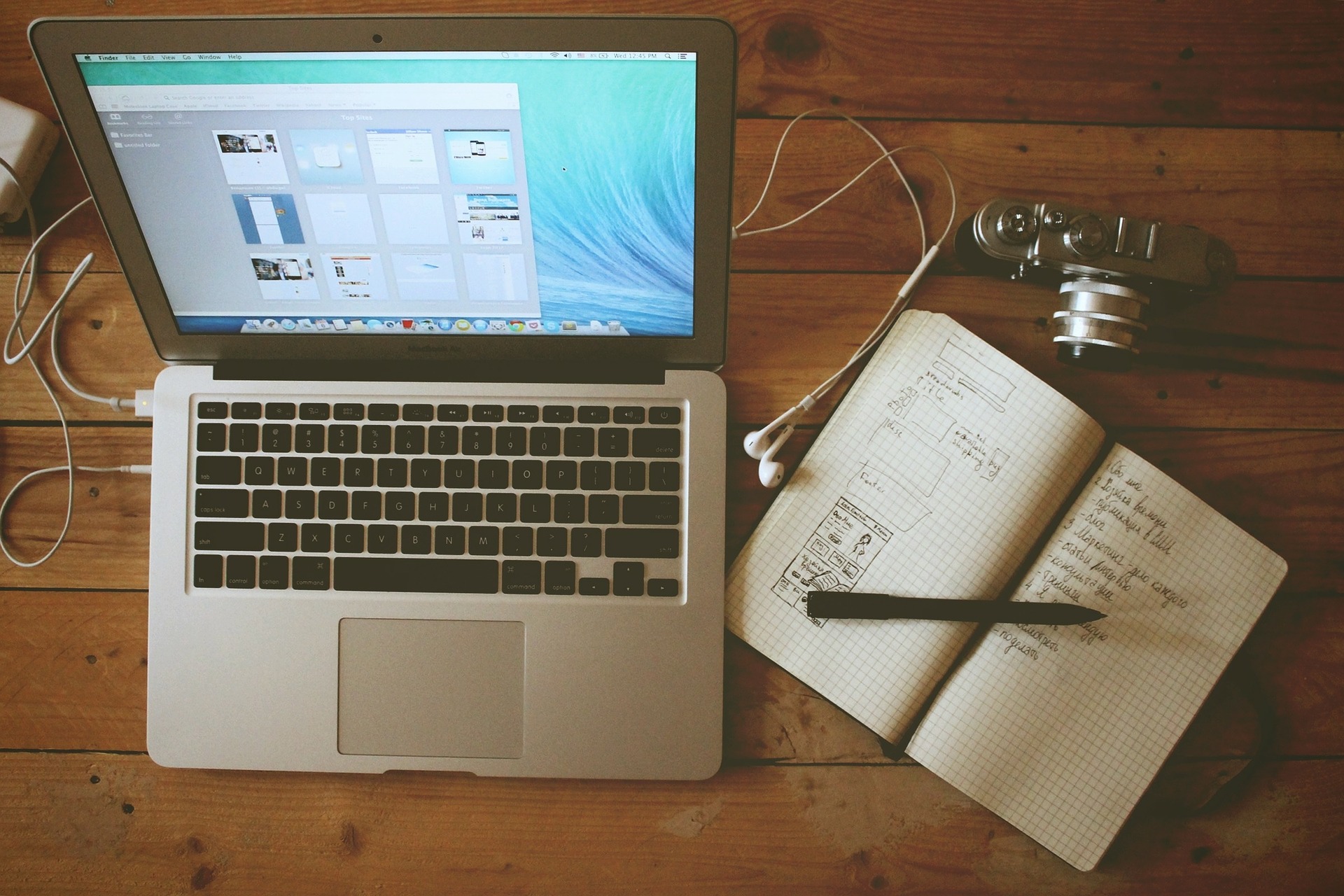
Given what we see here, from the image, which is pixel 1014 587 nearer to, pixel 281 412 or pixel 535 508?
pixel 535 508

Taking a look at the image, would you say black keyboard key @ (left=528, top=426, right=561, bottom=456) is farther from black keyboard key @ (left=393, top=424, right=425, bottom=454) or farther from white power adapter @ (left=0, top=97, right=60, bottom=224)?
white power adapter @ (left=0, top=97, right=60, bottom=224)

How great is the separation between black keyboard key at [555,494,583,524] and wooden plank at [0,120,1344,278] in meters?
0.28

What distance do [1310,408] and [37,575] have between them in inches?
46.0

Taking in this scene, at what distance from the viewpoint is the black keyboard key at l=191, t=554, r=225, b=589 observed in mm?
654

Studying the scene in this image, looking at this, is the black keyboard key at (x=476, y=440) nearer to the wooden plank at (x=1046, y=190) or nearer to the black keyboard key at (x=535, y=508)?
the black keyboard key at (x=535, y=508)

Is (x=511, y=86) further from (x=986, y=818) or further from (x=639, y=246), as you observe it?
(x=986, y=818)

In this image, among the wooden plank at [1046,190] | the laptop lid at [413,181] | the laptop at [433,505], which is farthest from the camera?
the wooden plank at [1046,190]

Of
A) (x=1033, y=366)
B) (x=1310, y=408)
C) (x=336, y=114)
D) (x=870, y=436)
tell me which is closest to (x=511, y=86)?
(x=336, y=114)

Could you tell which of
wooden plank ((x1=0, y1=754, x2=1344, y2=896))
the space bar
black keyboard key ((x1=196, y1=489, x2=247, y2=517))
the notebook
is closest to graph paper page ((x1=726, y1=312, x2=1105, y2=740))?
the notebook

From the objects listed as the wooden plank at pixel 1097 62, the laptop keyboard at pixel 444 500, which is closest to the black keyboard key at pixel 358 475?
the laptop keyboard at pixel 444 500

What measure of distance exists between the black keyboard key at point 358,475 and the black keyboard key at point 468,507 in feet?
0.24

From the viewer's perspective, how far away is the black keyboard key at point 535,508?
65 centimetres

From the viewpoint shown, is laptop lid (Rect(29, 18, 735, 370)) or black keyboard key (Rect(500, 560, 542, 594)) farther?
black keyboard key (Rect(500, 560, 542, 594))

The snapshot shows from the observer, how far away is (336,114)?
540 millimetres
